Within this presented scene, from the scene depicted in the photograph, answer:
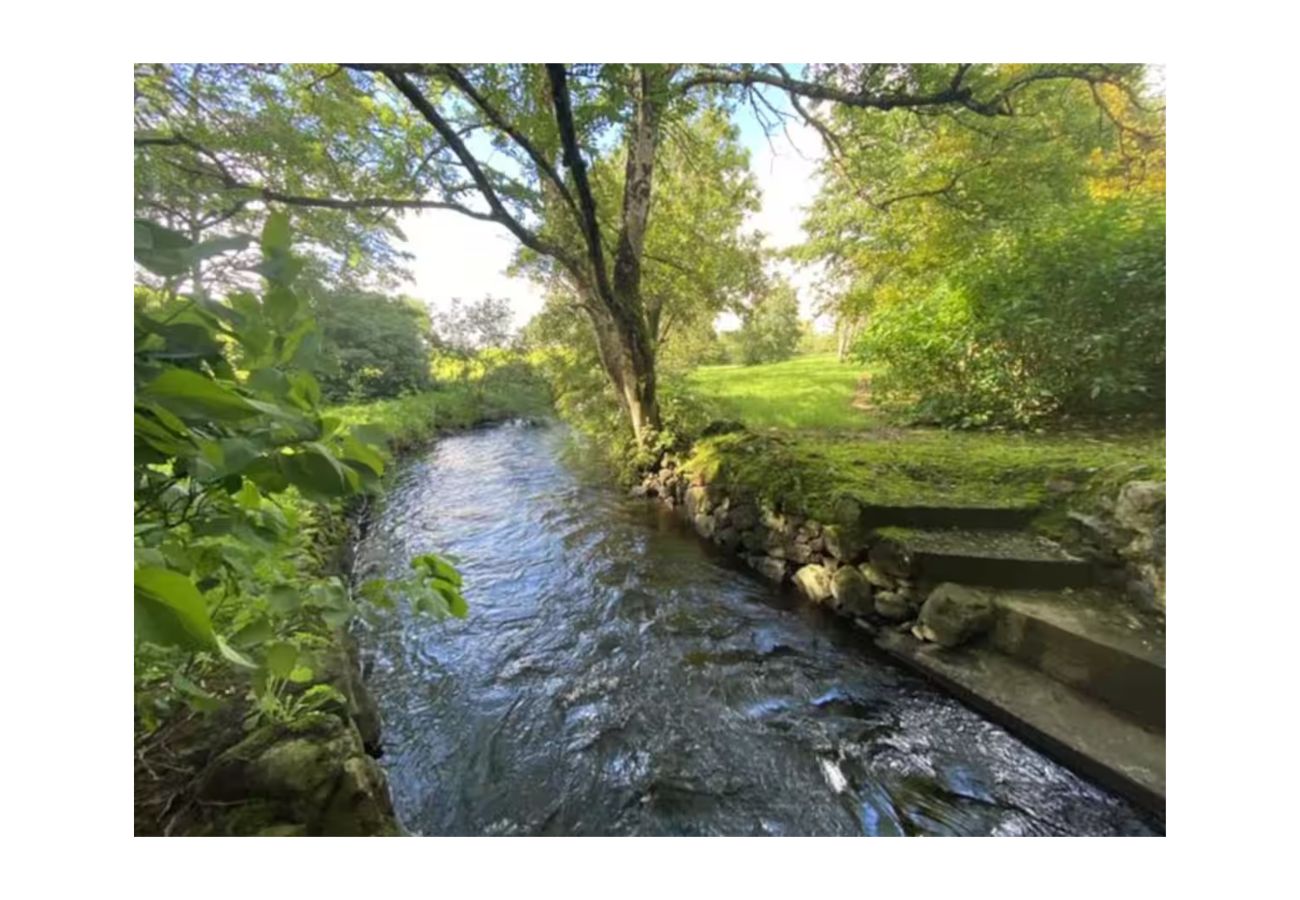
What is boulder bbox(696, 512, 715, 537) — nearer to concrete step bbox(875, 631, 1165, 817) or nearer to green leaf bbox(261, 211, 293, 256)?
concrete step bbox(875, 631, 1165, 817)

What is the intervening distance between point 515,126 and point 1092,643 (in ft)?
12.2

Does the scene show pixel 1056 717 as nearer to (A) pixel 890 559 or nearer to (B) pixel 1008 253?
(A) pixel 890 559

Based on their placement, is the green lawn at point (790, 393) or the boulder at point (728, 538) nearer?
the boulder at point (728, 538)

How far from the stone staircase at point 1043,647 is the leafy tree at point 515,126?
182 cm

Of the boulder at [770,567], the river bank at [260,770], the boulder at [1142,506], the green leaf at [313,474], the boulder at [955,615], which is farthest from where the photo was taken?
the boulder at [770,567]

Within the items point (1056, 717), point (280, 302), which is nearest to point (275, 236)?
point (280, 302)

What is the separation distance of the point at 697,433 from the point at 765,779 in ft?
11.2

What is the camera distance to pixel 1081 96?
198 centimetres

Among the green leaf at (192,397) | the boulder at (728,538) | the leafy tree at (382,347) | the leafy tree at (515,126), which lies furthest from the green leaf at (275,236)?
the leafy tree at (382,347)

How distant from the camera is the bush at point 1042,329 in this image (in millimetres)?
2768

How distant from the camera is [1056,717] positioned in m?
1.59

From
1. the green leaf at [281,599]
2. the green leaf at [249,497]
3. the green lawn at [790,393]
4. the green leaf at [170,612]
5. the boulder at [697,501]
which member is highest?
the green lawn at [790,393]

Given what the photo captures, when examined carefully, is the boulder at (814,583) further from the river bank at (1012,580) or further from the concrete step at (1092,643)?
the concrete step at (1092,643)

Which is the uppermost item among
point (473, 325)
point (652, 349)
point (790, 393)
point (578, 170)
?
point (473, 325)
